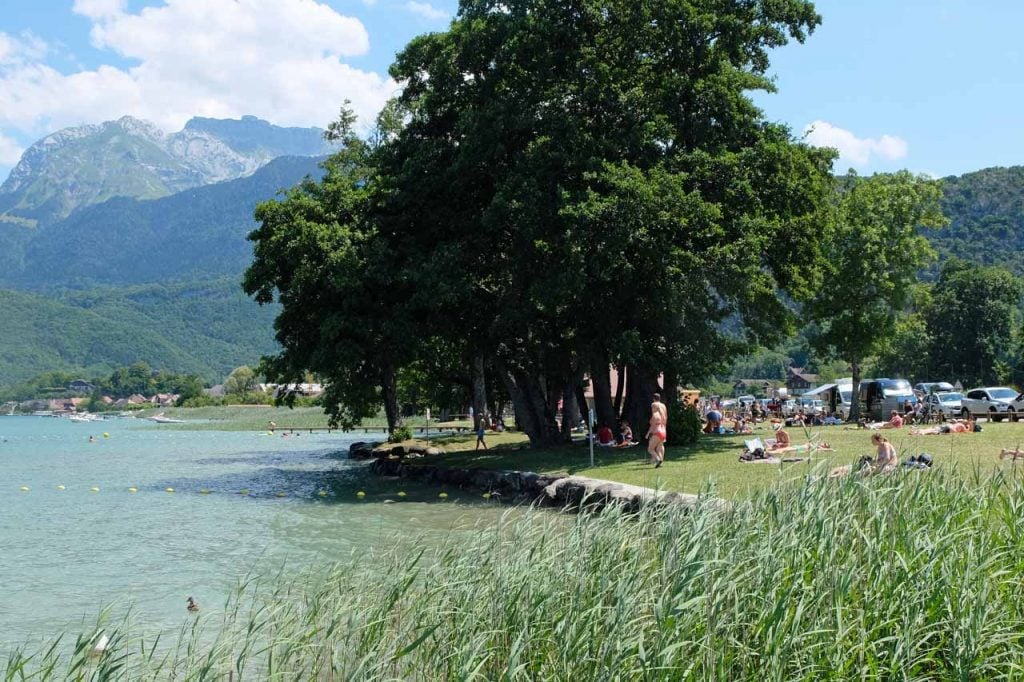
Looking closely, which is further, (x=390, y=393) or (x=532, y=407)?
(x=390, y=393)

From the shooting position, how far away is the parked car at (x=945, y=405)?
124 feet

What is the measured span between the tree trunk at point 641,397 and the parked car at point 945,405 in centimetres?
1362

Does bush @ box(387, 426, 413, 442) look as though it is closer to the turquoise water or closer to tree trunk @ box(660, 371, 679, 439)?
the turquoise water

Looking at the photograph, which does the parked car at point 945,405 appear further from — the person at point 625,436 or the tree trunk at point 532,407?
the tree trunk at point 532,407

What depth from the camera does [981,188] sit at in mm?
153125

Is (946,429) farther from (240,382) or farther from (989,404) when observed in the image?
(240,382)

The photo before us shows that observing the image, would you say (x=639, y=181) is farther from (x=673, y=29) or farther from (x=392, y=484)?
(x=392, y=484)

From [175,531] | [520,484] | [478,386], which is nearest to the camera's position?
[175,531]

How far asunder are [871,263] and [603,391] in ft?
54.0

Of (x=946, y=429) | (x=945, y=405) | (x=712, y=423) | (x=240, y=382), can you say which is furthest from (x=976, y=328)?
(x=240, y=382)

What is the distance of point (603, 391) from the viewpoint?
32562 millimetres

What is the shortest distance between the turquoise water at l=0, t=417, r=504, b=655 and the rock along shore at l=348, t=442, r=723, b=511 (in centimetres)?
97

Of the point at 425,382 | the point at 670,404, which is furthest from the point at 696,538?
the point at 425,382

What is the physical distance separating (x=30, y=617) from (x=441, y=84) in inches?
882
